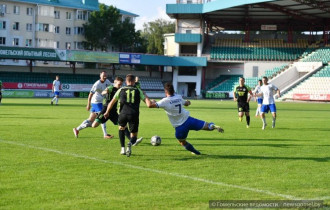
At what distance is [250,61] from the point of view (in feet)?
243

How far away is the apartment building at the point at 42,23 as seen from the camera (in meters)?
79.8

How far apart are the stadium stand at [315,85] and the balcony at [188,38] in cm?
1857

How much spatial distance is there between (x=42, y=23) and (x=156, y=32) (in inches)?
1484

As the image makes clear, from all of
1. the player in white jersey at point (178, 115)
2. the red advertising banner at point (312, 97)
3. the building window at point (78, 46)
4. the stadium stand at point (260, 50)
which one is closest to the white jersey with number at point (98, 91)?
the player in white jersey at point (178, 115)

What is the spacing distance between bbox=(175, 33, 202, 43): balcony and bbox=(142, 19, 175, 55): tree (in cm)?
3290

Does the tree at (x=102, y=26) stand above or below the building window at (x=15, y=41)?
above

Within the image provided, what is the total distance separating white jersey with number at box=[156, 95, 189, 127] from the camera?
1198 centimetres

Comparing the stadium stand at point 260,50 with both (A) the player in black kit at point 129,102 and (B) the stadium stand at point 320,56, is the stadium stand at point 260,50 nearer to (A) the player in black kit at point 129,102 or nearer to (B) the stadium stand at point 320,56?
(B) the stadium stand at point 320,56

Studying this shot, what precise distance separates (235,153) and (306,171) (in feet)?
9.50

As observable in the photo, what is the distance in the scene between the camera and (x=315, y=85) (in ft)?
198

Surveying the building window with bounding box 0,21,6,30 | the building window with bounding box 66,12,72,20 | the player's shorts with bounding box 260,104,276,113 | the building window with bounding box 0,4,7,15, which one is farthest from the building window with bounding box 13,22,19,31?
the player's shorts with bounding box 260,104,276,113

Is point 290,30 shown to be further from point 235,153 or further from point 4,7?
point 235,153

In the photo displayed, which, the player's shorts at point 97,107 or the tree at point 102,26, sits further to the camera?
the tree at point 102,26

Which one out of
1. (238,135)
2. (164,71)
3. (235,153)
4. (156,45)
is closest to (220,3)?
(164,71)
